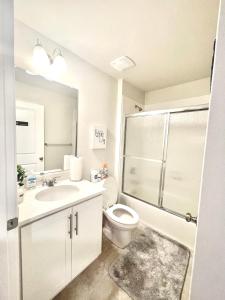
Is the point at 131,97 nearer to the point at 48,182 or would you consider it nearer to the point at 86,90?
the point at 86,90

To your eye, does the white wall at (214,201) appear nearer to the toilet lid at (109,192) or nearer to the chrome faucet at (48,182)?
the chrome faucet at (48,182)

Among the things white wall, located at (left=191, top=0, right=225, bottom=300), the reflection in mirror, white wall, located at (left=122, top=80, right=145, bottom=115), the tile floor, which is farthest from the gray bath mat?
white wall, located at (left=122, top=80, right=145, bottom=115)

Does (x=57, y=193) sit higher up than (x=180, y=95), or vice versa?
(x=180, y=95)

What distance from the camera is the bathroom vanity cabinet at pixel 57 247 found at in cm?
90

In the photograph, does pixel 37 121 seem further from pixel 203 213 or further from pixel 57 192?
pixel 203 213

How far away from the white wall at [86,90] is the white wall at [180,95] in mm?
821

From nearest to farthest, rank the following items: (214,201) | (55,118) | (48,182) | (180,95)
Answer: (214,201)
(48,182)
(55,118)
(180,95)

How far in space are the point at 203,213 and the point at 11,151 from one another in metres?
0.78

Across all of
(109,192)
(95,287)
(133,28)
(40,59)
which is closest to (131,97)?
(133,28)

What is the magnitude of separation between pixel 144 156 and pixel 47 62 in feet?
5.93

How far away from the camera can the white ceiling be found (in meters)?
1.01

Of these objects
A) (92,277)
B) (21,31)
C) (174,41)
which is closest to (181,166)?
(174,41)

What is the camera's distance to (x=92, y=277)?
129 cm

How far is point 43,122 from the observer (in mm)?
1435
